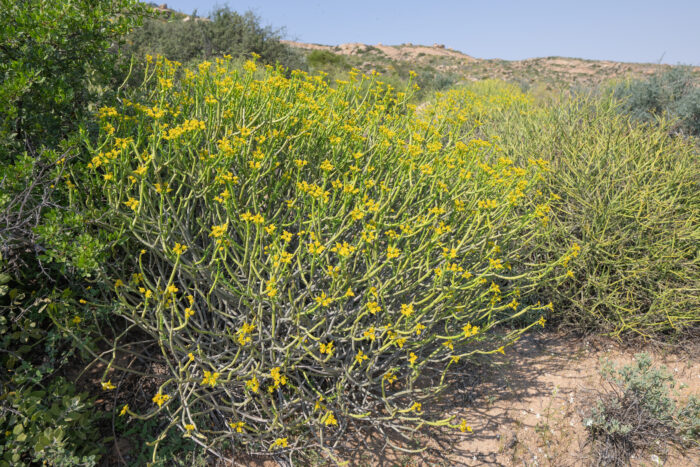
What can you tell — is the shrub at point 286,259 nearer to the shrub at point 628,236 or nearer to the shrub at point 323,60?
the shrub at point 628,236

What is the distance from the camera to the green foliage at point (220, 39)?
41.7ft

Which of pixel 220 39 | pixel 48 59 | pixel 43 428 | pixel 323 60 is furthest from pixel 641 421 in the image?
pixel 323 60

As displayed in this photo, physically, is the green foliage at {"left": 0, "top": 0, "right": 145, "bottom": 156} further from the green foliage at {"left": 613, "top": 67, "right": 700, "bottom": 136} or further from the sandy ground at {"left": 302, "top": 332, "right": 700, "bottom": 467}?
the green foliage at {"left": 613, "top": 67, "right": 700, "bottom": 136}

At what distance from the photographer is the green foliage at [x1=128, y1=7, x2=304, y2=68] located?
12.7m

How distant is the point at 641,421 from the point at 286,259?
9.45 feet

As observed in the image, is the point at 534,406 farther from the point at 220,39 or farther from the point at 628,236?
the point at 220,39

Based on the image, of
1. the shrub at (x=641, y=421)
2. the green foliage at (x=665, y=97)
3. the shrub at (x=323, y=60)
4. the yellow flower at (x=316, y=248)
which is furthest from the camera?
the shrub at (x=323, y=60)

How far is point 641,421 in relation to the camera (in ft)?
9.66

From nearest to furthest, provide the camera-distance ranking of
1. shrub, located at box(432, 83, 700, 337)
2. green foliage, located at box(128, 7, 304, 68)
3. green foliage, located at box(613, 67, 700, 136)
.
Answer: shrub, located at box(432, 83, 700, 337), green foliage, located at box(613, 67, 700, 136), green foliage, located at box(128, 7, 304, 68)

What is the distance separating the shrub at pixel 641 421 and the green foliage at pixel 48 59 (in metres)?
4.03

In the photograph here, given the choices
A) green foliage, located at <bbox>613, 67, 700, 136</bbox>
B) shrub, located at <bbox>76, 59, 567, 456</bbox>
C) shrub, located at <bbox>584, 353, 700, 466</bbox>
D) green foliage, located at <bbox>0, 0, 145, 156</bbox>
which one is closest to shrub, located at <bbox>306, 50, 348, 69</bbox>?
green foliage, located at <bbox>613, 67, 700, 136</bbox>

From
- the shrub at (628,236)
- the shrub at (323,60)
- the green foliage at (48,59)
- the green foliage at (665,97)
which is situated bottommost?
the shrub at (628,236)

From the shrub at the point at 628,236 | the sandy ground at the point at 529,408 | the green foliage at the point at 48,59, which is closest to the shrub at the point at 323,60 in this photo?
the shrub at the point at 628,236

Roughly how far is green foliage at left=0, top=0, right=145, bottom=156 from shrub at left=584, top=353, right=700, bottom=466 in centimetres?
403
